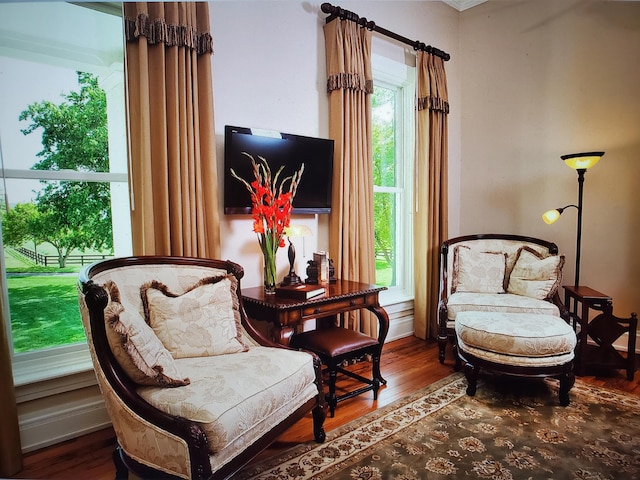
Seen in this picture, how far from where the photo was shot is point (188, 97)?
2258 millimetres

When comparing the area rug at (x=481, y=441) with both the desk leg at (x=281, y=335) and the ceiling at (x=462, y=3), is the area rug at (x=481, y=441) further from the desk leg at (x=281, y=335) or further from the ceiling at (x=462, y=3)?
the ceiling at (x=462, y=3)

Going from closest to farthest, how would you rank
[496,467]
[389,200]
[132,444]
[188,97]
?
[132,444]
[496,467]
[188,97]
[389,200]

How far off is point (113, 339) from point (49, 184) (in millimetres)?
1180

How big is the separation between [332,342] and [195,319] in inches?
33.6

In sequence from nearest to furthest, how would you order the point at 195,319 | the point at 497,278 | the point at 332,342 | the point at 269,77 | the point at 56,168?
the point at 195,319
the point at 56,168
the point at 332,342
the point at 269,77
the point at 497,278

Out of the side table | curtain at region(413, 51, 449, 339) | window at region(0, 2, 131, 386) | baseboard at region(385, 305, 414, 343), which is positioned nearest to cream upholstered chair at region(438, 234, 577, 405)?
the side table

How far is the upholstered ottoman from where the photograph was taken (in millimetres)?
2357

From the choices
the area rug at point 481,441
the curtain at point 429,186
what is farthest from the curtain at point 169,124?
the curtain at point 429,186

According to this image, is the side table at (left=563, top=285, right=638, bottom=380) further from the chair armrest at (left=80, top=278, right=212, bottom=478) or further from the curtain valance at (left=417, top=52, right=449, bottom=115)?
the chair armrest at (left=80, top=278, right=212, bottom=478)

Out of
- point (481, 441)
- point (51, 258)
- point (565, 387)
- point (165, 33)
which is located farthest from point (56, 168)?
point (565, 387)

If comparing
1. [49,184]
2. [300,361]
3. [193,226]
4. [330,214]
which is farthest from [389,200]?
[49,184]

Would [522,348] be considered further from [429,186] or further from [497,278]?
[429,186]

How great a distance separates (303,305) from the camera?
2.25 meters

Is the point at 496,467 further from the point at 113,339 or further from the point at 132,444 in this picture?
the point at 113,339
